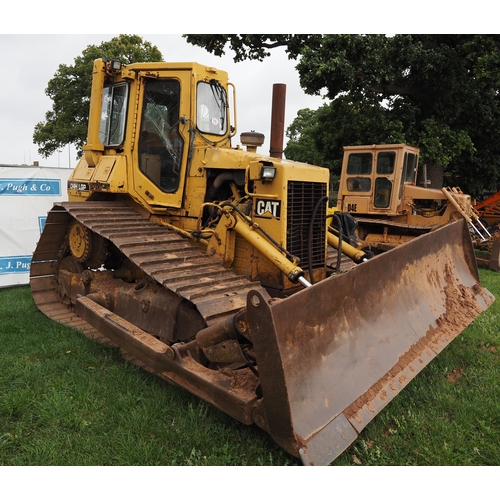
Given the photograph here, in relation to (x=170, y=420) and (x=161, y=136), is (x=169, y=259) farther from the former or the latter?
(x=161, y=136)

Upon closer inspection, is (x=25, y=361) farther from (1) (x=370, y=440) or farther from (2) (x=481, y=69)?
(2) (x=481, y=69)

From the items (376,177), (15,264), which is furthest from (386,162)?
(15,264)

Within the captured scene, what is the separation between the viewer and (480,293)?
16.9ft

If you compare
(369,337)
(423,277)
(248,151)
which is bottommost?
(369,337)

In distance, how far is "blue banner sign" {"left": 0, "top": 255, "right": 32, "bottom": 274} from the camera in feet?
24.7

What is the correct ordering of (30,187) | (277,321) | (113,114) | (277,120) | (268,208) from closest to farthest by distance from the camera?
1. (277,321)
2. (268,208)
3. (277,120)
4. (113,114)
5. (30,187)

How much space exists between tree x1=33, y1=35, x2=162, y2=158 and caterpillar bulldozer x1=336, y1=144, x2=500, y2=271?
15.8 metres

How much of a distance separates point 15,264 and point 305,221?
218 inches

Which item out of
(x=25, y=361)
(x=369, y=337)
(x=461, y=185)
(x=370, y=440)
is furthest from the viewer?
(x=461, y=185)

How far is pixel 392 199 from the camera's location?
9.41 metres

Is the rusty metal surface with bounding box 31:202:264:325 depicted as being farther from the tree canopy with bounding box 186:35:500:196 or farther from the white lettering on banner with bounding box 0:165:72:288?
the tree canopy with bounding box 186:35:500:196

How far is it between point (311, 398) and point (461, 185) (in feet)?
43.3

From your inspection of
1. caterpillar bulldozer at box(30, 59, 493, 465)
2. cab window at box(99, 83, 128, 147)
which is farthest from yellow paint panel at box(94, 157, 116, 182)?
cab window at box(99, 83, 128, 147)
